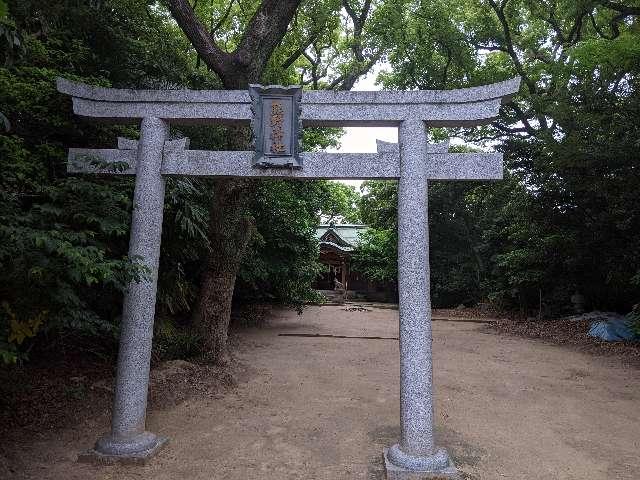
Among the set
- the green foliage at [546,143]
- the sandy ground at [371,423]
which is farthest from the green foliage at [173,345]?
the green foliage at [546,143]

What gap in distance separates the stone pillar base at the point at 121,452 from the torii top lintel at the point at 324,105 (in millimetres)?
3501

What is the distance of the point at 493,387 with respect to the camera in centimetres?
759

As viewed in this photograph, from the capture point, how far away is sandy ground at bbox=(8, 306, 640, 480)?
4.38m

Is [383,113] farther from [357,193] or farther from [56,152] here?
[357,193]

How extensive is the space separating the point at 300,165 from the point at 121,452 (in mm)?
3467

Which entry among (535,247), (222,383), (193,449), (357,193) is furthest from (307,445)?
(357,193)

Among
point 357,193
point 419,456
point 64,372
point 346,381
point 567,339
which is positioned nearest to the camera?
point 419,456

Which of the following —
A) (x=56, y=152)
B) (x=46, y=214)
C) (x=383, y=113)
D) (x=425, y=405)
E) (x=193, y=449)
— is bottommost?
(x=193, y=449)

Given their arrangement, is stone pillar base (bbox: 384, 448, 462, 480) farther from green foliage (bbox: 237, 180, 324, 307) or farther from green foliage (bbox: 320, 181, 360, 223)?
green foliage (bbox: 320, 181, 360, 223)

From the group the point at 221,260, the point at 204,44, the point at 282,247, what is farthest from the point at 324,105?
the point at 282,247

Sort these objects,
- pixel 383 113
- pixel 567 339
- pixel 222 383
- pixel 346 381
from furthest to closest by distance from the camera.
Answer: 1. pixel 567 339
2. pixel 346 381
3. pixel 222 383
4. pixel 383 113

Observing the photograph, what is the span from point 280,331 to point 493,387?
7.03m

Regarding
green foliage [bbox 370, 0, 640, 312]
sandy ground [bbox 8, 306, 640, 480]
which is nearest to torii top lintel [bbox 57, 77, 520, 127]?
sandy ground [bbox 8, 306, 640, 480]

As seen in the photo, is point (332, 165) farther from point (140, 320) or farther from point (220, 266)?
point (220, 266)
